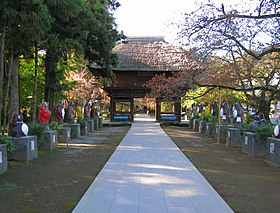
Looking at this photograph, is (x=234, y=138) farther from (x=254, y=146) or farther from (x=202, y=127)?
(x=202, y=127)

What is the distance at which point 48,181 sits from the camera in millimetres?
7266

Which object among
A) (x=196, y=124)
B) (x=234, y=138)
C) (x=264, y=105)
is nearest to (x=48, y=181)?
(x=234, y=138)

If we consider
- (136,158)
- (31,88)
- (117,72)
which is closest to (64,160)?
(136,158)

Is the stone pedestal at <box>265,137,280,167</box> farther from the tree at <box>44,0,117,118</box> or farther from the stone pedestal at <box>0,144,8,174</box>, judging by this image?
the stone pedestal at <box>0,144,8,174</box>

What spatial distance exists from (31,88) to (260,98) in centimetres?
1282

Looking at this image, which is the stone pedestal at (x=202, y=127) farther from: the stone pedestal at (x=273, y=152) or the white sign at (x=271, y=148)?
the white sign at (x=271, y=148)

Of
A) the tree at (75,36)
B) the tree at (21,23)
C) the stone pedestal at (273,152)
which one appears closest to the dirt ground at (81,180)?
the stone pedestal at (273,152)

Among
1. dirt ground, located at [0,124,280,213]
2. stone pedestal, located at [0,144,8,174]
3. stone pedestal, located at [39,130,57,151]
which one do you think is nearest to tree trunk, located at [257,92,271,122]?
dirt ground, located at [0,124,280,213]

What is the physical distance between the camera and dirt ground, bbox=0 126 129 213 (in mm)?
5508

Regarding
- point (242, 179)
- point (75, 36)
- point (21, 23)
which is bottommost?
point (242, 179)

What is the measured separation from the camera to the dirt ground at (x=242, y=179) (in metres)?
5.74

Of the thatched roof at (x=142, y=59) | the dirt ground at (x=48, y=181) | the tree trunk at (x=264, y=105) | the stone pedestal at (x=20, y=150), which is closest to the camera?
the dirt ground at (x=48, y=181)

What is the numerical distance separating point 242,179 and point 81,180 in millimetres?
3769

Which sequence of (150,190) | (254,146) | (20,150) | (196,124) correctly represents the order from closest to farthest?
(150,190) → (20,150) → (254,146) → (196,124)
